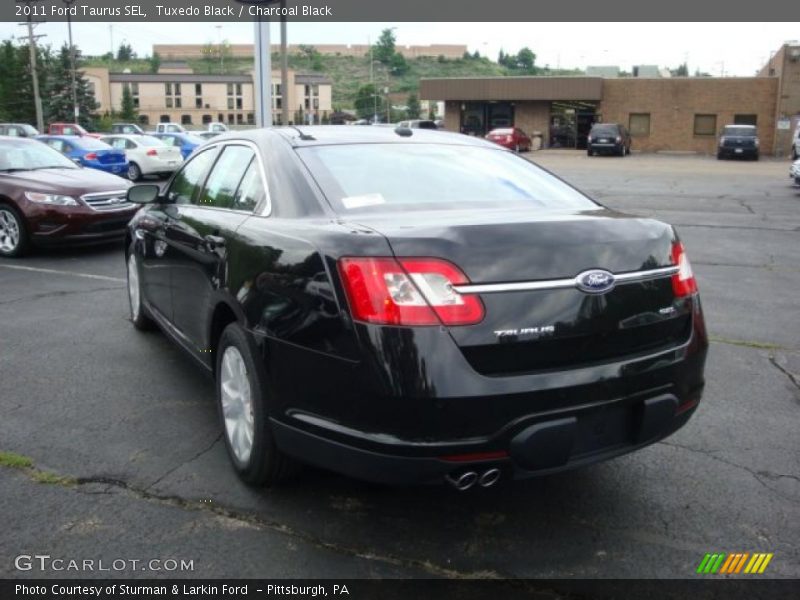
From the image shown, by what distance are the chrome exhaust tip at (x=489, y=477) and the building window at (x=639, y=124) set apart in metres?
47.6

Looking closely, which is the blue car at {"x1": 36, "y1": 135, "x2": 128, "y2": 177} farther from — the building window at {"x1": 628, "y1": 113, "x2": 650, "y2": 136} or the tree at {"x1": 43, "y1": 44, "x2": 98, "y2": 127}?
the tree at {"x1": 43, "y1": 44, "x2": 98, "y2": 127}

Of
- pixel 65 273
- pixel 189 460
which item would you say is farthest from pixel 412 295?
pixel 65 273

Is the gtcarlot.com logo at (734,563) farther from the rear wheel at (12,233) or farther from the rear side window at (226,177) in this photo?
the rear wheel at (12,233)

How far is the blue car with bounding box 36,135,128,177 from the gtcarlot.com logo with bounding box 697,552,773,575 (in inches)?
813

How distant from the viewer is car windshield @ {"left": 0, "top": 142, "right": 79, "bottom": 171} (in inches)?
401

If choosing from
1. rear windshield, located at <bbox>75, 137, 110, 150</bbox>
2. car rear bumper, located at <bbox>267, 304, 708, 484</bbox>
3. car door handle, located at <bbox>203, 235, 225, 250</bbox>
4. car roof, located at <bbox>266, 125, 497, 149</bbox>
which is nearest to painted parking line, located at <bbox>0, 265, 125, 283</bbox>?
car roof, located at <bbox>266, 125, 497, 149</bbox>

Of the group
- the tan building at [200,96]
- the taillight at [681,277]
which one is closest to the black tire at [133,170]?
the taillight at [681,277]

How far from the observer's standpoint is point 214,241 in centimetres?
380

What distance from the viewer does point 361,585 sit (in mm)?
2748

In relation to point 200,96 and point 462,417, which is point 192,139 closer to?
point 462,417

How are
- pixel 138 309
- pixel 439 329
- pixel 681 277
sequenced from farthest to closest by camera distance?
pixel 138 309, pixel 681 277, pixel 439 329

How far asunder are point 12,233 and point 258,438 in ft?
25.4

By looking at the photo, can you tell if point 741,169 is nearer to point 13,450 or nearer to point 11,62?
point 13,450

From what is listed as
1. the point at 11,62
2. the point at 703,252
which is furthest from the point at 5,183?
the point at 11,62
